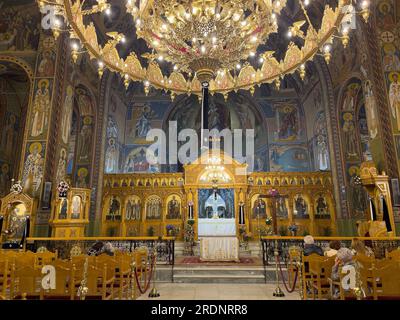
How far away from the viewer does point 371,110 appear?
10.9m

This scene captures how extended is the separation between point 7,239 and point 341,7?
40.8 ft

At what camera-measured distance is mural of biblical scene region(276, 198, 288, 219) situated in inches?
618

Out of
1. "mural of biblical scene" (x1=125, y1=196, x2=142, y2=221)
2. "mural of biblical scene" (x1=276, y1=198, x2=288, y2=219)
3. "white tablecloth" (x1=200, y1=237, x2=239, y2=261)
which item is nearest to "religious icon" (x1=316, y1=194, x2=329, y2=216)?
"mural of biblical scene" (x1=276, y1=198, x2=288, y2=219)

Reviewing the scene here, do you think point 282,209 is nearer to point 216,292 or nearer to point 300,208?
point 300,208

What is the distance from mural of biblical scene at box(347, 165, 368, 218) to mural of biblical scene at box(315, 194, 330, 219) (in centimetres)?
162

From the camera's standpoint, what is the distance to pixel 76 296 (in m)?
3.61

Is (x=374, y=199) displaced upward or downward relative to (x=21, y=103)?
downward

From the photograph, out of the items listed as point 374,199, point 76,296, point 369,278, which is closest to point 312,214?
point 374,199

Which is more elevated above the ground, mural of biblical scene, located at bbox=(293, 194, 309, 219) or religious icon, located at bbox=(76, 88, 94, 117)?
religious icon, located at bbox=(76, 88, 94, 117)

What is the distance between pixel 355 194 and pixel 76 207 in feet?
45.7

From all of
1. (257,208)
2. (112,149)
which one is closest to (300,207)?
(257,208)

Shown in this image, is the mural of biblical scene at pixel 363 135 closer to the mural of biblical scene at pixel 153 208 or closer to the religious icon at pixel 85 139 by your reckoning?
the mural of biblical scene at pixel 153 208

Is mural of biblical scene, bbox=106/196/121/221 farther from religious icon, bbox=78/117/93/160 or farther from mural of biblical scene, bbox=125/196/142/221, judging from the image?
religious icon, bbox=78/117/93/160

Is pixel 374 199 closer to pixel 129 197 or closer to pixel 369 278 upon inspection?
pixel 369 278
